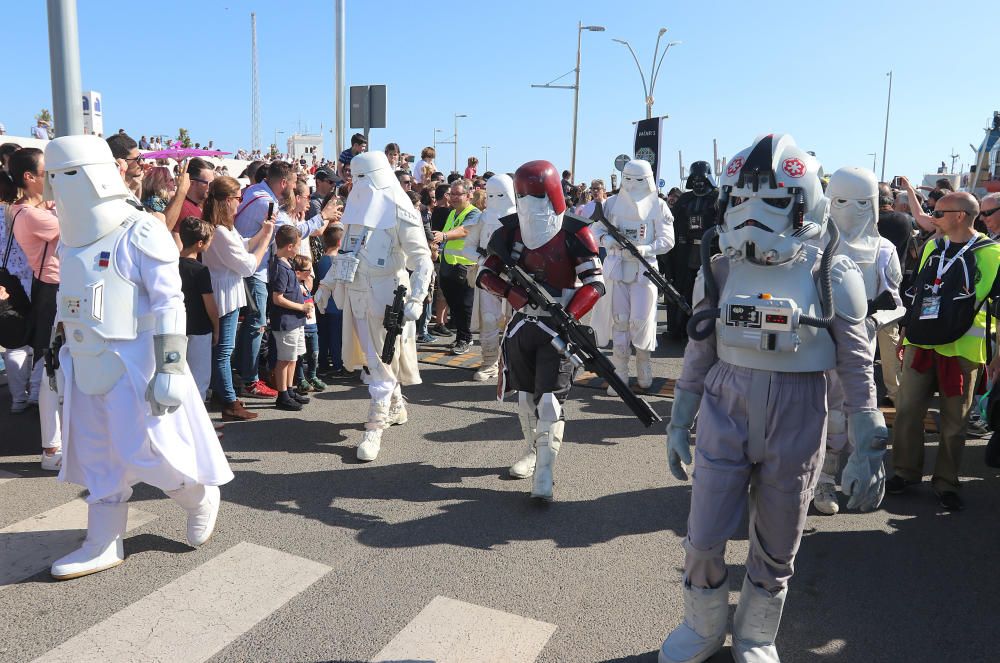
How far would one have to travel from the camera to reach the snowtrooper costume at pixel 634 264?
7.15 m

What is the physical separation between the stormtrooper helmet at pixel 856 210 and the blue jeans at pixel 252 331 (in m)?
4.46

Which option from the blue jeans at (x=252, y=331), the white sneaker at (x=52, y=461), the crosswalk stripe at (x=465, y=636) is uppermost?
the blue jeans at (x=252, y=331)

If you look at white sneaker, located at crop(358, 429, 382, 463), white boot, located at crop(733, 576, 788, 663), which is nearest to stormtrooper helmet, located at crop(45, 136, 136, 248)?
white sneaker, located at crop(358, 429, 382, 463)

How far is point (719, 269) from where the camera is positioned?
9.68ft

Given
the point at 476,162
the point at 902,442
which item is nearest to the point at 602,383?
the point at 902,442

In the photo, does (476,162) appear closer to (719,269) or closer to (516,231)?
(516,231)

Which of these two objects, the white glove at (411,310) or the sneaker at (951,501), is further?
the white glove at (411,310)

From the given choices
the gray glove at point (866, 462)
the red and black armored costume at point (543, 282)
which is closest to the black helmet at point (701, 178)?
the red and black armored costume at point (543, 282)

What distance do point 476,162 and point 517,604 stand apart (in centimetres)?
1261

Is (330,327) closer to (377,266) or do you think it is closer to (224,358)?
(224,358)

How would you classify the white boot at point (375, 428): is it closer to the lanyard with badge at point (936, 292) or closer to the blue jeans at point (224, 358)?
the blue jeans at point (224, 358)

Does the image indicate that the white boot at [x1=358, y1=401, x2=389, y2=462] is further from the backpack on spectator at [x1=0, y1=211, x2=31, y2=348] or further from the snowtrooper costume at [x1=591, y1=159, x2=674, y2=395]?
the snowtrooper costume at [x1=591, y1=159, x2=674, y2=395]

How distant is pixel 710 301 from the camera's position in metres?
2.92

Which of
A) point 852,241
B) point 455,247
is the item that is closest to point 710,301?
point 852,241
